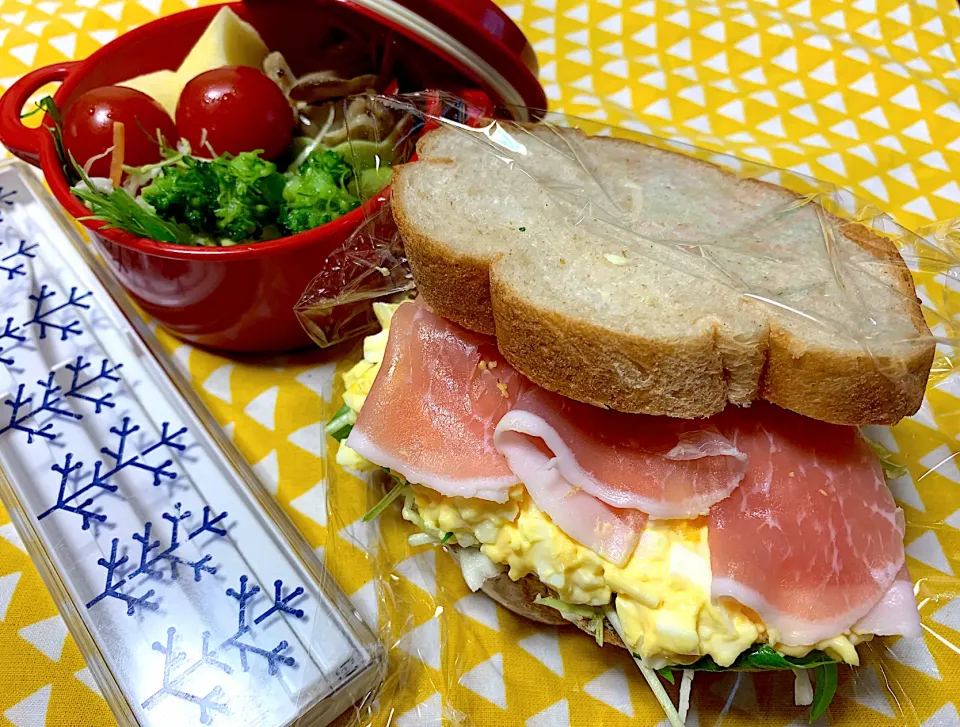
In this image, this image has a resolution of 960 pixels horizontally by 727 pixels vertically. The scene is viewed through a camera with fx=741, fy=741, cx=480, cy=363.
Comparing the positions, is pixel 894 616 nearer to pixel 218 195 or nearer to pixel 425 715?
pixel 425 715

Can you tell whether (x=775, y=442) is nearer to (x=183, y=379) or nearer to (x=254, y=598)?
(x=254, y=598)

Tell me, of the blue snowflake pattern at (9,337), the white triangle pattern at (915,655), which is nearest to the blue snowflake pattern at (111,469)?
the blue snowflake pattern at (9,337)

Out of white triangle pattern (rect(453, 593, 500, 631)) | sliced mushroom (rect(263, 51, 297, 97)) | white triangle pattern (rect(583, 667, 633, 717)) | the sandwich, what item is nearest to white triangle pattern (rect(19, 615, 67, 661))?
the sandwich

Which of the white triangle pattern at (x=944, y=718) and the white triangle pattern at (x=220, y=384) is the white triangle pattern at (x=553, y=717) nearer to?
the white triangle pattern at (x=944, y=718)

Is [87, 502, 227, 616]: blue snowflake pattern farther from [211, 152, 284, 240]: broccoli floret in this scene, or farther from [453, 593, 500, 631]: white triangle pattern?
[211, 152, 284, 240]: broccoli floret

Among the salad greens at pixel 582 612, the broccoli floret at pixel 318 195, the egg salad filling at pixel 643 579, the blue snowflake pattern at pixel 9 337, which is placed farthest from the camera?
the blue snowflake pattern at pixel 9 337

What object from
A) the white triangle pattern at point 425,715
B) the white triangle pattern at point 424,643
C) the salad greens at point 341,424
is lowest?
the white triangle pattern at point 425,715

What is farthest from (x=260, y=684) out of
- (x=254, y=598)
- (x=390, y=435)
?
(x=390, y=435)
